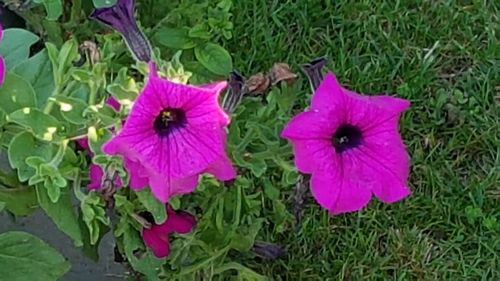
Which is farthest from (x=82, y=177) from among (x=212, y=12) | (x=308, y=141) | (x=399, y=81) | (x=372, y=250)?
(x=399, y=81)

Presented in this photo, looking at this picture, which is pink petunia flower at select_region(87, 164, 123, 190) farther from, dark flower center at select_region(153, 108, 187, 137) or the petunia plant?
dark flower center at select_region(153, 108, 187, 137)

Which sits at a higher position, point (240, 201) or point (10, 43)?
point (10, 43)

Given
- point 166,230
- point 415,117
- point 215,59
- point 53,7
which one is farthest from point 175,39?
point 415,117

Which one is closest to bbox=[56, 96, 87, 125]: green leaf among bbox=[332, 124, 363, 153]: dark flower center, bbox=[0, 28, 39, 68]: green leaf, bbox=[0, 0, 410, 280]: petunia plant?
Result: bbox=[0, 0, 410, 280]: petunia plant

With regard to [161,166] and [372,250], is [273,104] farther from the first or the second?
[372,250]

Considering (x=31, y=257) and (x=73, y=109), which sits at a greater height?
(x=73, y=109)

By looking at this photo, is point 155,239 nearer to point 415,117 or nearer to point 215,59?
point 215,59
